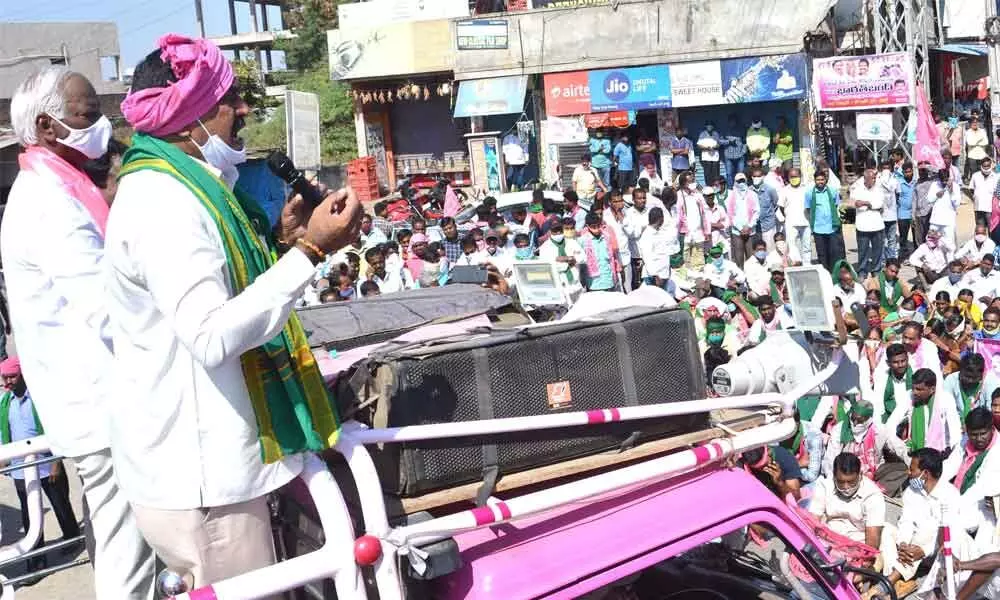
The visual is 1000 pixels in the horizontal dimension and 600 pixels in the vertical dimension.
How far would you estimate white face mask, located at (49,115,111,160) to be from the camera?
3.12 metres

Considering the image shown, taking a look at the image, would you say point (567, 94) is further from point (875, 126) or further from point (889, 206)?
point (889, 206)

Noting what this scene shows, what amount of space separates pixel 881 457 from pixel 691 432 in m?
5.47

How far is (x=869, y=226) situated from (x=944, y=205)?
90 cm

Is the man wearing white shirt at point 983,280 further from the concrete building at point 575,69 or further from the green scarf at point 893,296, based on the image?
the concrete building at point 575,69

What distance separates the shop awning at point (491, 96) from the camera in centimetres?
2430

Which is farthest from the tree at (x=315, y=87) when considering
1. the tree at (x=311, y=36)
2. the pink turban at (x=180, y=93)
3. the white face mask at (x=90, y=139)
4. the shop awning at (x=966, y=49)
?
the pink turban at (x=180, y=93)

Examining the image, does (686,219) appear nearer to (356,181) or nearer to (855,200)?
(855,200)

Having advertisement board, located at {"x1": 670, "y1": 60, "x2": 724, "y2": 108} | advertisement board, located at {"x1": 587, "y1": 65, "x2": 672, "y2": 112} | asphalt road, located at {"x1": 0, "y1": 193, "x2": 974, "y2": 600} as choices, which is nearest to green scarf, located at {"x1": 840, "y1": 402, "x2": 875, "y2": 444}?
asphalt road, located at {"x1": 0, "y1": 193, "x2": 974, "y2": 600}

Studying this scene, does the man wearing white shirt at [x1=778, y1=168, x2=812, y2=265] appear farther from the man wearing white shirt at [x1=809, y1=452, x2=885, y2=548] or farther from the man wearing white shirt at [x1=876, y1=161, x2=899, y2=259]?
the man wearing white shirt at [x1=809, y1=452, x2=885, y2=548]

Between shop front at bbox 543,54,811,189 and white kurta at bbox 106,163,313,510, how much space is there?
18.9m

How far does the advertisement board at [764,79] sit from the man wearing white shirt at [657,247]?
9334 mm

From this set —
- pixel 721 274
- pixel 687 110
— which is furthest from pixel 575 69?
pixel 721 274

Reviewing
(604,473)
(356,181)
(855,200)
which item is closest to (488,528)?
(604,473)

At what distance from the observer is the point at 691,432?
307 cm
